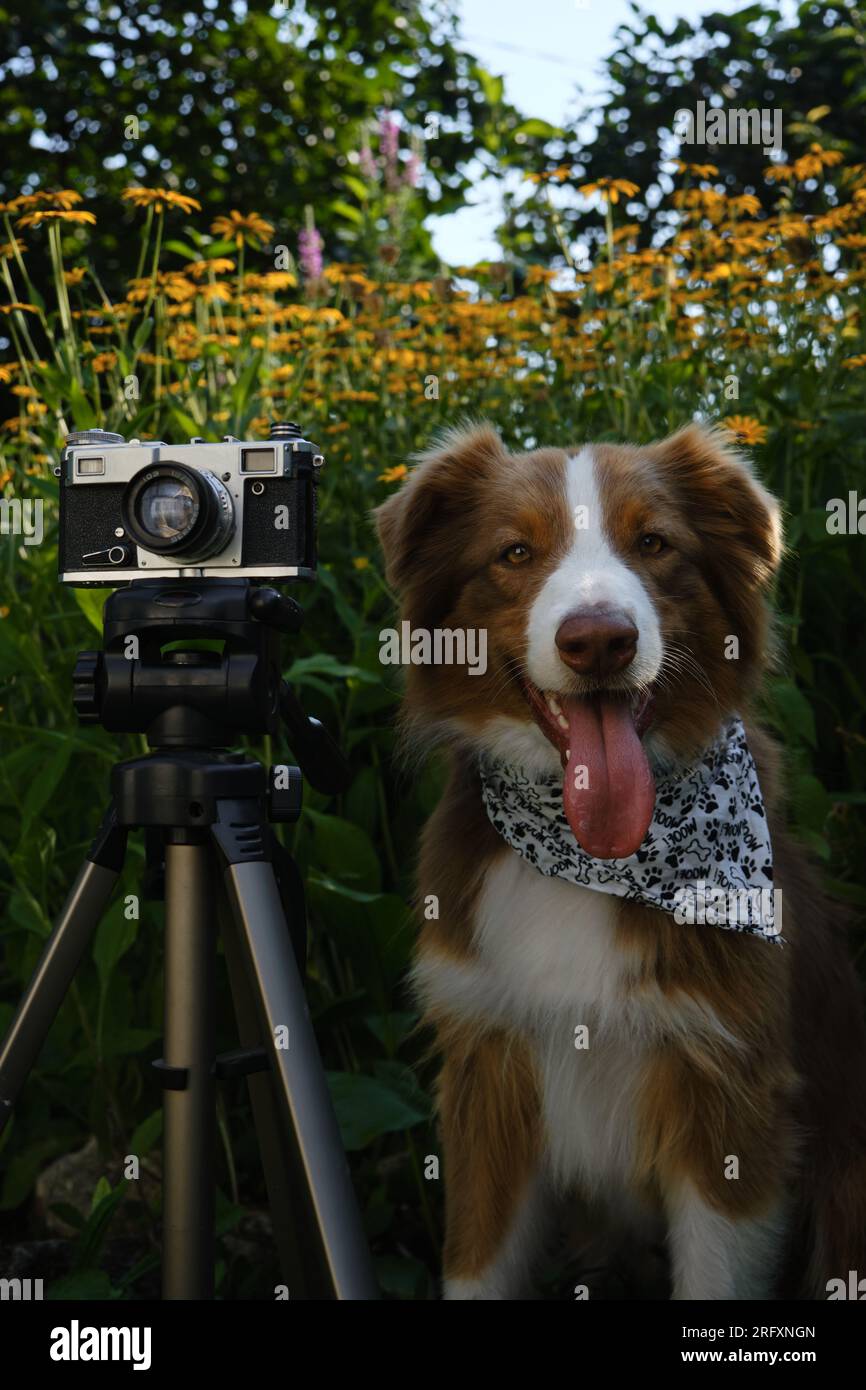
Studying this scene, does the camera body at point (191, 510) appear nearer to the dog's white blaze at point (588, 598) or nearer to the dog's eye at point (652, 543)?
the dog's white blaze at point (588, 598)

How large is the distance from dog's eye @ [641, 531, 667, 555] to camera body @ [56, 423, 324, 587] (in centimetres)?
65

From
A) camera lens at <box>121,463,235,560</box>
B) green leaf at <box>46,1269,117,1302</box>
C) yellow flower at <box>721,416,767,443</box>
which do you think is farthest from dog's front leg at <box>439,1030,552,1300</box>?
yellow flower at <box>721,416,767,443</box>

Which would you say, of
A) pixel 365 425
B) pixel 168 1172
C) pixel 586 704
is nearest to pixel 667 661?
pixel 586 704

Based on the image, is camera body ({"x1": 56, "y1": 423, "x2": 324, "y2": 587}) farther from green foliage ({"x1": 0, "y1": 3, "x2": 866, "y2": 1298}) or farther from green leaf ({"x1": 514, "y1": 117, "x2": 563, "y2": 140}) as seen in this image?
green leaf ({"x1": 514, "y1": 117, "x2": 563, "y2": 140})

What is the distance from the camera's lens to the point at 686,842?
6.54 ft

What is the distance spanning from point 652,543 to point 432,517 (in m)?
0.42

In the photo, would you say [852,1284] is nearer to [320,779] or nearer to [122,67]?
[320,779]

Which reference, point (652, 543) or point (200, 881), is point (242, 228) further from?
point (200, 881)

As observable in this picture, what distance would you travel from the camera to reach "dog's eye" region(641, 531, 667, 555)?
1.99m

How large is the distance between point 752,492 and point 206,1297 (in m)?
1.50

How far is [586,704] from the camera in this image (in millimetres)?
1871

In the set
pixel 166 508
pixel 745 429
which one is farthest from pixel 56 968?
pixel 745 429

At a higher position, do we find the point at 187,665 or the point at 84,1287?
the point at 187,665

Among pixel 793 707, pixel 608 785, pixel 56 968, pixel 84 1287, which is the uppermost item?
pixel 793 707
